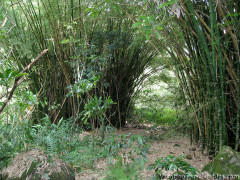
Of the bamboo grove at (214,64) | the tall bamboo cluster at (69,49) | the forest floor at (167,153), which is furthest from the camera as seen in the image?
the tall bamboo cluster at (69,49)

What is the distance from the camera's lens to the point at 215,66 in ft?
5.21

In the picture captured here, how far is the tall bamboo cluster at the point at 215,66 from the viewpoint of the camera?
157cm

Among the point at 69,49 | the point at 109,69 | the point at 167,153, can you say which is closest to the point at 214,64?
the point at 167,153

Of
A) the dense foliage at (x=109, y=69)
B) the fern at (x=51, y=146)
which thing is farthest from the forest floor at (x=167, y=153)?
the fern at (x=51, y=146)

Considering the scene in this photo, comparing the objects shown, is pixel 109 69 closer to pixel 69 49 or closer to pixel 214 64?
pixel 69 49

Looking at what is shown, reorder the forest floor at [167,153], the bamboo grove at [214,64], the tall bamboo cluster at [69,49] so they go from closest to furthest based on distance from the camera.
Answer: the bamboo grove at [214,64]
the forest floor at [167,153]
the tall bamboo cluster at [69,49]

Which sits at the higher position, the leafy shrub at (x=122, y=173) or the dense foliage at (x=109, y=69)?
the dense foliage at (x=109, y=69)

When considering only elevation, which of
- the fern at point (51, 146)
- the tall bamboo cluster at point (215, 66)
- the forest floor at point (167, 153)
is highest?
the tall bamboo cluster at point (215, 66)

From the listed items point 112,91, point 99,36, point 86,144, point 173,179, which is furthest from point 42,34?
point 173,179

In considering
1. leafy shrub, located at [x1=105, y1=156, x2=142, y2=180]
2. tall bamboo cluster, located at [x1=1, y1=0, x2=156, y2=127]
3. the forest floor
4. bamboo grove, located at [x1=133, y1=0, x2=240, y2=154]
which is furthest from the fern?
bamboo grove, located at [x1=133, y1=0, x2=240, y2=154]

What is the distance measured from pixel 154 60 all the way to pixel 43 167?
8.07 feet

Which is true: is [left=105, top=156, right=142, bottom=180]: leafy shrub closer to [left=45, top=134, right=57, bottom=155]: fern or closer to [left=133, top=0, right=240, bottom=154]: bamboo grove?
[left=45, top=134, right=57, bottom=155]: fern

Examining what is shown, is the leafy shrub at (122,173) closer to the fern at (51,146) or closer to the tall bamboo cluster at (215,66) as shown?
the fern at (51,146)

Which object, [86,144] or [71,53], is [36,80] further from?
[86,144]
